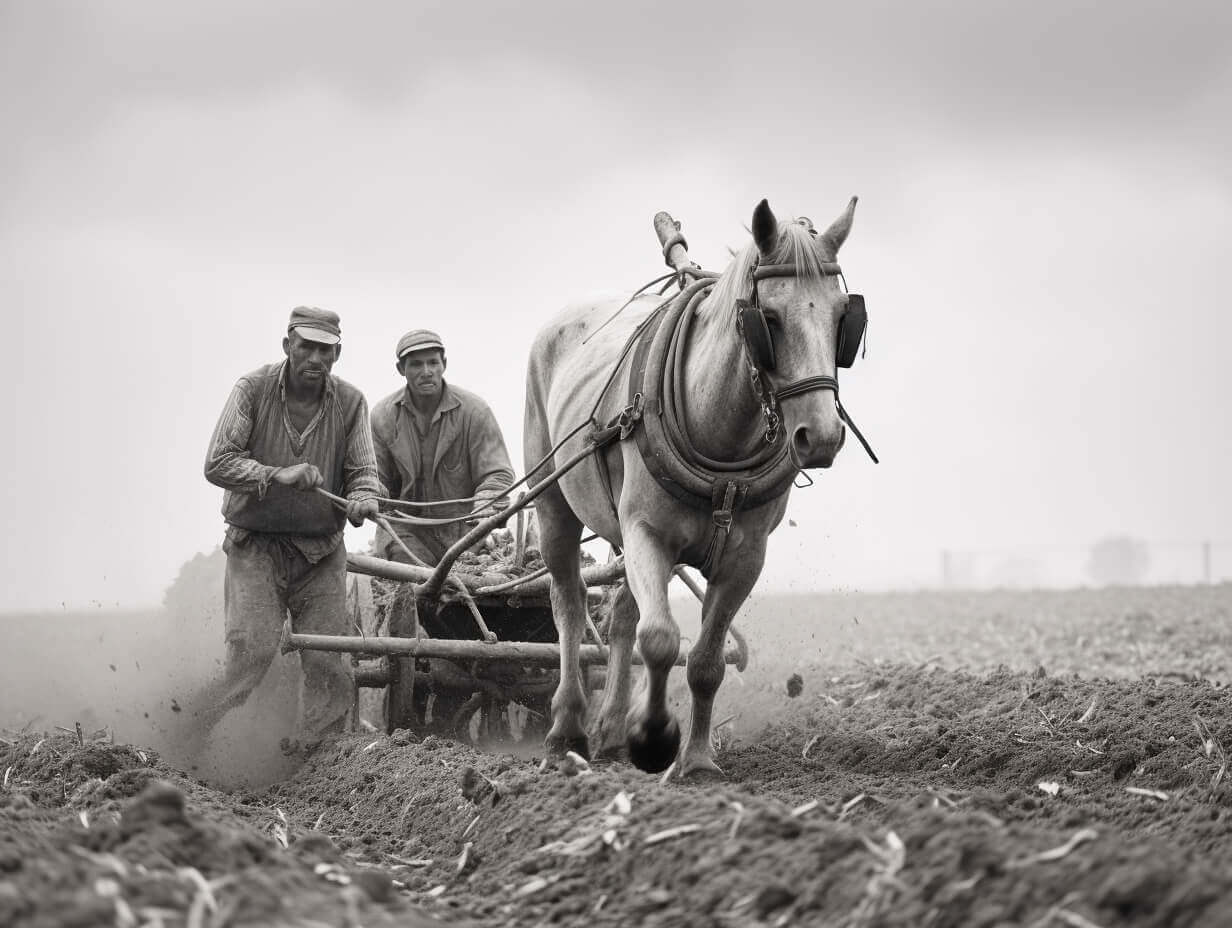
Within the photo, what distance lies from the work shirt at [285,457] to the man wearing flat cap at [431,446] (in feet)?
3.97

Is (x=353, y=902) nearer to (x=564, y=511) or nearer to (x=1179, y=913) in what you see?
(x=1179, y=913)

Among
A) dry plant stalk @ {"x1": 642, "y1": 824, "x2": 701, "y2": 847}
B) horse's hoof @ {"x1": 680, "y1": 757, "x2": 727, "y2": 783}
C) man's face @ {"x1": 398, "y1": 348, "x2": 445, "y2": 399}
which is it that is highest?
man's face @ {"x1": 398, "y1": 348, "x2": 445, "y2": 399}

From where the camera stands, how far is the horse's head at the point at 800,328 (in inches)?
199

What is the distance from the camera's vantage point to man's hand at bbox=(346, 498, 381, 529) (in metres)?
7.71

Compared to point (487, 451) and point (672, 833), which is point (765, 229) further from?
point (487, 451)

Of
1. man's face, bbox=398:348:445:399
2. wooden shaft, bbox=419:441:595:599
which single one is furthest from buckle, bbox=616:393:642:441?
man's face, bbox=398:348:445:399

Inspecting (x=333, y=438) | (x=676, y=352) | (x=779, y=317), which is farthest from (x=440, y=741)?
(x=779, y=317)

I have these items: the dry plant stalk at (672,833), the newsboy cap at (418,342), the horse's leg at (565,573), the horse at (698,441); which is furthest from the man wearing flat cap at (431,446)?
the dry plant stalk at (672,833)

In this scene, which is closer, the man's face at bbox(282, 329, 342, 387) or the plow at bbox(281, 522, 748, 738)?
the plow at bbox(281, 522, 748, 738)

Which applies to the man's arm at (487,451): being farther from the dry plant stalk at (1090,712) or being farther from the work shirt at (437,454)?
the dry plant stalk at (1090,712)

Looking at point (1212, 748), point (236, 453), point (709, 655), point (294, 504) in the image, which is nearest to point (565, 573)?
point (709, 655)

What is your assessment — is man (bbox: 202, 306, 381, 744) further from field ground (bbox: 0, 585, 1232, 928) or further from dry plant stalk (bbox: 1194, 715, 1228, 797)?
dry plant stalk (bbox: 1194, 715, 1228, 797)

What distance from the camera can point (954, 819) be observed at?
3.58 meters

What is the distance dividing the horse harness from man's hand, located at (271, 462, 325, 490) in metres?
1.97
